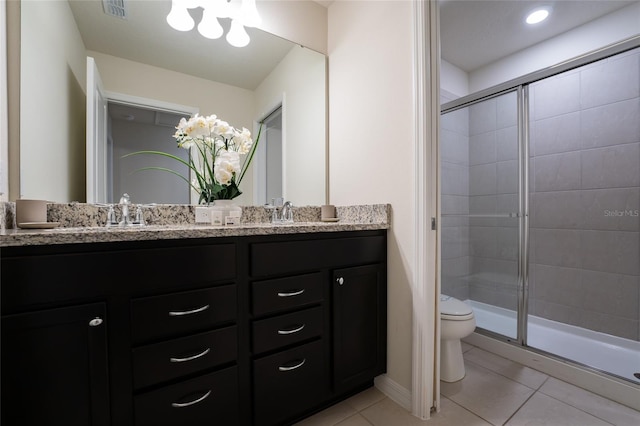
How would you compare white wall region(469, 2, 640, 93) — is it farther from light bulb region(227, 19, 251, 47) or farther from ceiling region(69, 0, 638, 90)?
light bulb region(227, 19, 251, 47)

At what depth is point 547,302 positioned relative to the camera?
2.32 m

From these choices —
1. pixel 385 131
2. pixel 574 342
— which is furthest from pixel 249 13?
pixel 574 342

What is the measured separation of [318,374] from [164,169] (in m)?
1.23

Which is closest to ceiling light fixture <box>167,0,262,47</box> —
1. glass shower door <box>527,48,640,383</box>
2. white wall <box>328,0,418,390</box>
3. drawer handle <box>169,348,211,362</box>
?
white wall <box>328,0,418,390</box>

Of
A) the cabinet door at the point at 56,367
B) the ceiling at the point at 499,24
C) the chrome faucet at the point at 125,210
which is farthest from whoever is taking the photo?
the ceiling at the point at 499,24

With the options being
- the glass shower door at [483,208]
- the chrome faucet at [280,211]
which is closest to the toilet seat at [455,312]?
the glass shower door at [483,208]

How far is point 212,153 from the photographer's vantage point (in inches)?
60.4

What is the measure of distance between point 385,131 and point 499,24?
151 centimetres

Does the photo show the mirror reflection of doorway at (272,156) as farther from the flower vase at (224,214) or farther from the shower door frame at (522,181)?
the shower door frame at (522,181)

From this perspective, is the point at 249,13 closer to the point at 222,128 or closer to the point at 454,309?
the point at 222,128

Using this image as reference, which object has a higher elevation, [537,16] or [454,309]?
[537,16]

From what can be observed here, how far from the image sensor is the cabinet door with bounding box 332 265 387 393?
1318 mm

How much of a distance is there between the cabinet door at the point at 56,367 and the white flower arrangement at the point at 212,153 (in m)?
0.79

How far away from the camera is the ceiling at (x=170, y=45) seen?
129 centimetres
